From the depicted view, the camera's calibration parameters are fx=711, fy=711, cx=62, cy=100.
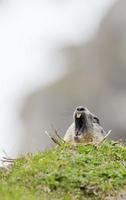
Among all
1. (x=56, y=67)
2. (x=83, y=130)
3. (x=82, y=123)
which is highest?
(x=56, y=67)

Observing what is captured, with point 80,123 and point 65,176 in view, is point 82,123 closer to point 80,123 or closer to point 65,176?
point 80,123

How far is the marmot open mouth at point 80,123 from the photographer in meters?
14.4

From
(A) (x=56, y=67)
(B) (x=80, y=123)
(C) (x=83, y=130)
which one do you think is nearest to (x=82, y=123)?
(B) (x=80, y=123)

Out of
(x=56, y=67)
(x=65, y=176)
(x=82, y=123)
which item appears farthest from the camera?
(x=56, y=67)

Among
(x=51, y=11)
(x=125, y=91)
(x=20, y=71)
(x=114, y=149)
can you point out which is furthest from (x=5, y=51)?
(x=114, y=149)

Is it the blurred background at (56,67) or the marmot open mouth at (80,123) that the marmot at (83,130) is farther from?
the blurred background at (56,67)

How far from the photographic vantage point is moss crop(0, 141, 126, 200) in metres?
11.6

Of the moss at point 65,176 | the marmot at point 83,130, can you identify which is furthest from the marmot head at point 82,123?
the moss at point 65,176

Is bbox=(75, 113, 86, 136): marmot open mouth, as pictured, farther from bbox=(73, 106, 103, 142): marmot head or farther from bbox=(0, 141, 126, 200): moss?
bbox=(0, 141, 126, 200): moss

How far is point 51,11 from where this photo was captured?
65062 mm

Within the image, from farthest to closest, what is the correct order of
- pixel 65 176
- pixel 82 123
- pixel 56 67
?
pixel 56 67 → pixel 82 123 → pixel 65 176

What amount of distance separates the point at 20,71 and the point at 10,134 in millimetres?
13015

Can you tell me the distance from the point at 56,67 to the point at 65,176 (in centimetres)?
3617

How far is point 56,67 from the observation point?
48000 mm
